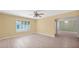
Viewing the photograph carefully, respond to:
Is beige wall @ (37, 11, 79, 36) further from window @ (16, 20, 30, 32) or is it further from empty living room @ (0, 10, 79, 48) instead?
window @ (16, 20, 30, 32)

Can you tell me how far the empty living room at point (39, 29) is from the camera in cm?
229

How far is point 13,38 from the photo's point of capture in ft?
7.61

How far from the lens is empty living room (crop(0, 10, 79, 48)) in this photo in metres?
2.29

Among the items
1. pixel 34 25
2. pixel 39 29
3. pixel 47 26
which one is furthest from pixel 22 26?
pixel 47 26

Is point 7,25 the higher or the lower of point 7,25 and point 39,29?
the higher

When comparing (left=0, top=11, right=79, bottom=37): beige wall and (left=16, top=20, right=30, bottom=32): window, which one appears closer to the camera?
(left=0, top=11, right=79, bottom=37): beige wall

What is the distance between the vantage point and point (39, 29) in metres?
2.45

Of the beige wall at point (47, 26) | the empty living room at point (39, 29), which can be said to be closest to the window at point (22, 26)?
the empty living room at point (39, 29)

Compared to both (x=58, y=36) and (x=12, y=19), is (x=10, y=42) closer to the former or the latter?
(x=12, y=19)

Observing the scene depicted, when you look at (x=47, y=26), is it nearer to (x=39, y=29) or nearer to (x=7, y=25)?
(x=39, y=29)

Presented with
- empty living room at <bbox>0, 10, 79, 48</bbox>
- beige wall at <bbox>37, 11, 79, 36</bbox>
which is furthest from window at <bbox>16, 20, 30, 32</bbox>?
beige wall at <bbox>37, 11, 79, 36</bbox>

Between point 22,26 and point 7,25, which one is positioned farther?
point 22,26
